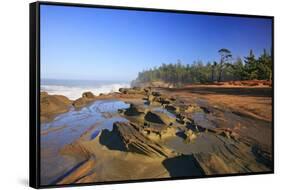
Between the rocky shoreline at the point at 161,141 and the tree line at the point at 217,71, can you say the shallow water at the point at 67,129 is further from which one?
the tree line at the point at 217,71

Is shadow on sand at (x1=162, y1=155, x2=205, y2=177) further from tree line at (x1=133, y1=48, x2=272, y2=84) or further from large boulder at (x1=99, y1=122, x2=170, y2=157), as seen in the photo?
tree line at (x1=133, y1=48, x2=272, y2=84)

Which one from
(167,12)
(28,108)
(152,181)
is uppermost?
(167,12)

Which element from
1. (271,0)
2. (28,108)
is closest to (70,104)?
(28,108)

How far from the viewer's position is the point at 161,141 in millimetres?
5738

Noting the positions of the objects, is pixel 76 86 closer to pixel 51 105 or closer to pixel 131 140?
pixel 51 105

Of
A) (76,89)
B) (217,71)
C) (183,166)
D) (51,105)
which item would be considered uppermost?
(217,71)

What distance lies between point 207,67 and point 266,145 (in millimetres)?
1018

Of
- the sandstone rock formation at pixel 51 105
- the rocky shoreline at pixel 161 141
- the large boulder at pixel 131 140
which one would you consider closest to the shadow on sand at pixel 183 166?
the rocky shoreline at pixel 161 141

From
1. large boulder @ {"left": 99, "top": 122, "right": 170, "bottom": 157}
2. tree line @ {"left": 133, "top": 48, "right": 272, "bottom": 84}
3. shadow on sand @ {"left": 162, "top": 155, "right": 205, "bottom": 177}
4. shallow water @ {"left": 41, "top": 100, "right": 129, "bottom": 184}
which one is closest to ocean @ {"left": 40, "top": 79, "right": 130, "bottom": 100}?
shallow water @ {"left": 41, "top": 100, "right": 129, "bottom": 184}

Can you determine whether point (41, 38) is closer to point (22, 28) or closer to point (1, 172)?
point (22, 28)

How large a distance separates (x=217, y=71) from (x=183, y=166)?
989 mm

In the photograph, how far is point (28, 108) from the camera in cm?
549

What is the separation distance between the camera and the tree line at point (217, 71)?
228 inches

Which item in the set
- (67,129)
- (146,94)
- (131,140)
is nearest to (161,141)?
(131,140)
